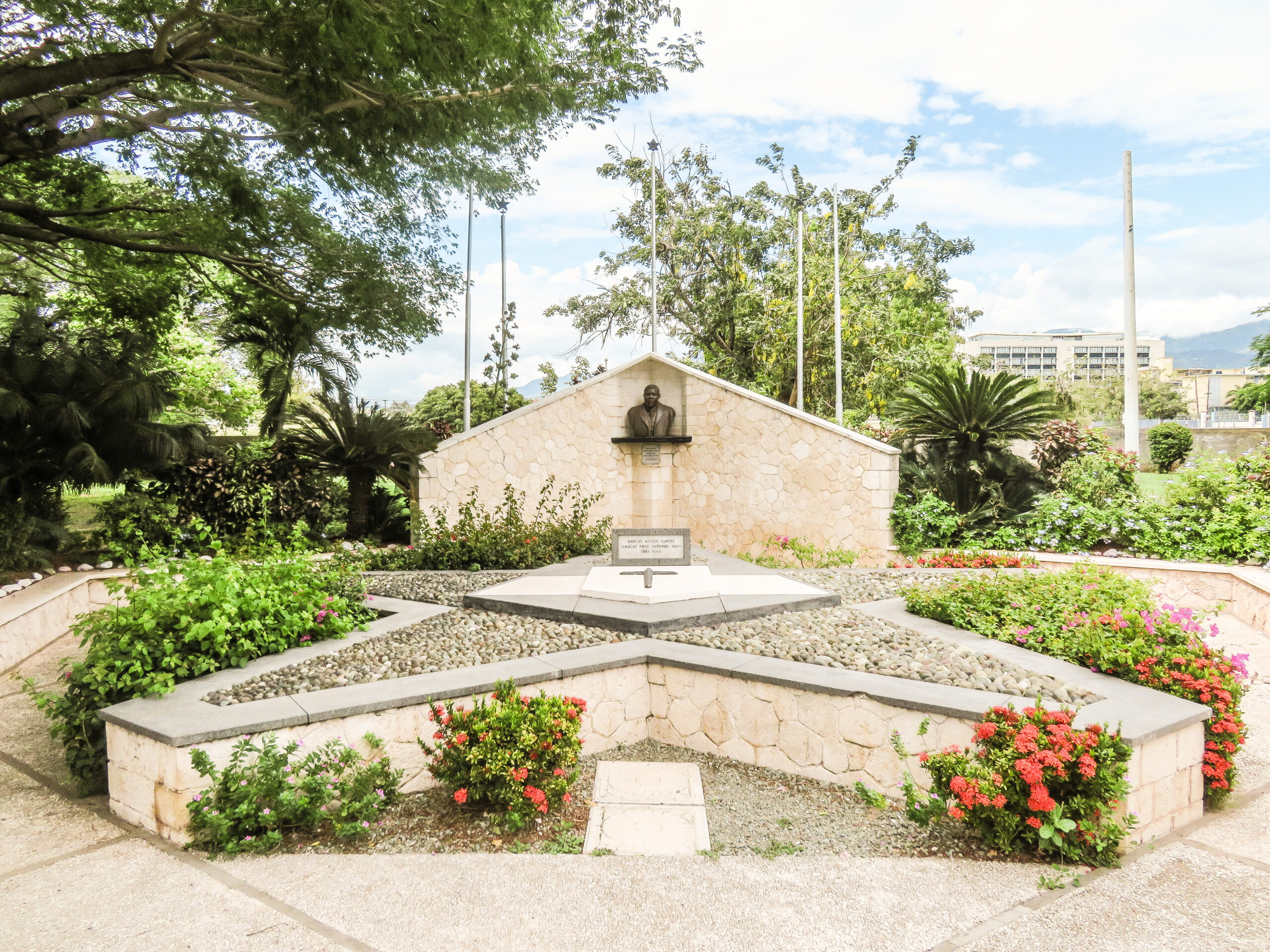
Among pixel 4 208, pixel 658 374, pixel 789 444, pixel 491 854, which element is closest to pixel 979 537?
pixel 789 444

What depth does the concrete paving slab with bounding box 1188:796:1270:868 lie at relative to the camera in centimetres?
303

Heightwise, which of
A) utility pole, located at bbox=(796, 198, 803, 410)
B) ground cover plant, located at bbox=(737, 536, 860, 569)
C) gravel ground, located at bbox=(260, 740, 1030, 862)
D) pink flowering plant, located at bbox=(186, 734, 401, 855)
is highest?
utility pole, located at bbox=(796, 198, 803, 410)

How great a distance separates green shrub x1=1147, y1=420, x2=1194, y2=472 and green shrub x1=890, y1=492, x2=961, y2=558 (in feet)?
51.9

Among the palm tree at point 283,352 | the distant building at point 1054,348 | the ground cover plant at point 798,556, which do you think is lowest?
the ground cover plant at point 798,556

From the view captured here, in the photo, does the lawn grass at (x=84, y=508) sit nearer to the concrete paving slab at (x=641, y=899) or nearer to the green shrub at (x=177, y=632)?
the green shrub at (x=177, y=632)

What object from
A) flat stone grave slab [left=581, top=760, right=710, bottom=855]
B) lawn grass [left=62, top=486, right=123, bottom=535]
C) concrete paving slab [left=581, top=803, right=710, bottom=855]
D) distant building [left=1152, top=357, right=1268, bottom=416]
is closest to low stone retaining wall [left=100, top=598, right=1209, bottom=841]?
flat stone grave slab [left=581, top=760, right=710, bottom=855]

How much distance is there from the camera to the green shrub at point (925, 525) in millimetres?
8844

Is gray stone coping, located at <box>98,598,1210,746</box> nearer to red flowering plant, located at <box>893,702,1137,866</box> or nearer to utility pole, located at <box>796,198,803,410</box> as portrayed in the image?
red flowering plant, located at <box>893,702,1137,866</box>

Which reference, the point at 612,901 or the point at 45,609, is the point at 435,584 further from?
the point at 612,901

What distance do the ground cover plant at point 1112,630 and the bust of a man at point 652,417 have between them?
5158 mm

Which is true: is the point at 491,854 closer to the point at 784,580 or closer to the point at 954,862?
the point at 954,862

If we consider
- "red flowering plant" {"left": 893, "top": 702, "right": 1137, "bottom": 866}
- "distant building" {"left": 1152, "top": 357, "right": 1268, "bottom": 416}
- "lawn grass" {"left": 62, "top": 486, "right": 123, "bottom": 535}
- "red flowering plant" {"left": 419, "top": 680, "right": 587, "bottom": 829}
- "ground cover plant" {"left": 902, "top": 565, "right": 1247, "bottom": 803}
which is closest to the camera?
"red flowering plant" {"left": 893, "top": 702, "right": 1137, "bottom": 866}

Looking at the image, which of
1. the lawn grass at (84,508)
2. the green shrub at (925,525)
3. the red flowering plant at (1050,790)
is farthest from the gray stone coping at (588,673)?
the lawn grass at (84,508)

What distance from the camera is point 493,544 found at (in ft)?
25.8
